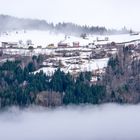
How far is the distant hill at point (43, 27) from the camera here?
101m

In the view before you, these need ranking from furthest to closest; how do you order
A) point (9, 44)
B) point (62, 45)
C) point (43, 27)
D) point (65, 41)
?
point (43, 27)
point (65, 41)
point (9, 44)
point (62, 45)

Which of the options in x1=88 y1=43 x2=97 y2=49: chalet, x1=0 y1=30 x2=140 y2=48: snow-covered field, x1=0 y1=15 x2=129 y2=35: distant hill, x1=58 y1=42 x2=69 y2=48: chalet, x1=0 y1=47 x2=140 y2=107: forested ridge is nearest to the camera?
x1=0 y1=47 x2=140 y2=107: forested ridge

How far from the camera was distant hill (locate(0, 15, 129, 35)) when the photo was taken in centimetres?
10120

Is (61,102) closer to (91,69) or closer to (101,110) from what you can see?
(101,110)

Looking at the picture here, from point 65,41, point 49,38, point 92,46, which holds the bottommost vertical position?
point 92,46

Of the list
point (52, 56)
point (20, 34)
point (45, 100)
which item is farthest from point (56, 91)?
point (20, 34)

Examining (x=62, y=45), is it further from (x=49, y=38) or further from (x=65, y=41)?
(x=49, y=38)

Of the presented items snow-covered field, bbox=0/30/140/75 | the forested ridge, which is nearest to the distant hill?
snow-covered field, bbox=0/30/140/75

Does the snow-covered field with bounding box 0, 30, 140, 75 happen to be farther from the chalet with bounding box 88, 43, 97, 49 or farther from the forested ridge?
the forested ridge

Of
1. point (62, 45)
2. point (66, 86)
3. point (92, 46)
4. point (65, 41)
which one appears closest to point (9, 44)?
point (62, 45)

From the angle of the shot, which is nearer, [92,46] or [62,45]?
[92,46]

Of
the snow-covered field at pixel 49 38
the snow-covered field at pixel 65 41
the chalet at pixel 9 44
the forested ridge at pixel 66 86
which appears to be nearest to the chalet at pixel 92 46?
the snow-covered field at pixel 65 41

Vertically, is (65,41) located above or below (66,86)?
above

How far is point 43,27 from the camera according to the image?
107500 millimetres
